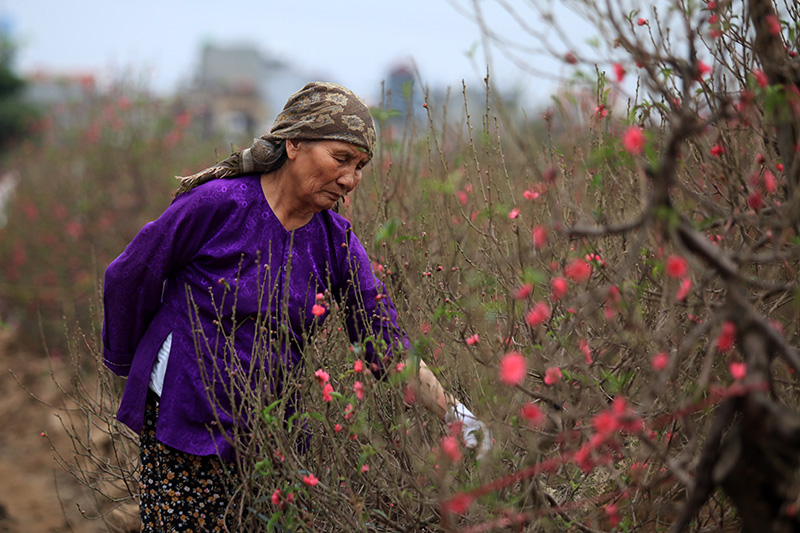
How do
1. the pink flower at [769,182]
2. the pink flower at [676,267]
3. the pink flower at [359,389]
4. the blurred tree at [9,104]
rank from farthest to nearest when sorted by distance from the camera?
the blurred tree at [9,104], the pink flower at [359,389], the pink flower at [769,182], the pink flower at [676,267]

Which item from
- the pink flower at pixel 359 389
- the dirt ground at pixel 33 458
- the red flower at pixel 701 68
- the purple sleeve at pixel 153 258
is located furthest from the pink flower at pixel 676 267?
the dirt ground at pixel 33 458

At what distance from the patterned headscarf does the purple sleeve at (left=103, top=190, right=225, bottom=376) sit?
118mm

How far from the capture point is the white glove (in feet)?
Answer: 6.01

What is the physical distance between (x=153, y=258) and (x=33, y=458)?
15.1 ft

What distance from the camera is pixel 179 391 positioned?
2.37 metres

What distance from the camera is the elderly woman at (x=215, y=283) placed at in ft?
7.73

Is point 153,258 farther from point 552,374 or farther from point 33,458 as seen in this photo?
point 33,458

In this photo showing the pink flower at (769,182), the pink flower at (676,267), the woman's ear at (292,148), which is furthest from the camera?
the woman's ear at (292,148)

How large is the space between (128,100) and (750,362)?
9618 millimetres

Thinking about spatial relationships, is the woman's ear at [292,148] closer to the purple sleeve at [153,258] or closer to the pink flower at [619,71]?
the purple sleeve at [153,258]

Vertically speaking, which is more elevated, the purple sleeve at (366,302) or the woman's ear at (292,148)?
the woman's ear at (292,148)

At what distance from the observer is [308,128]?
2.37 m

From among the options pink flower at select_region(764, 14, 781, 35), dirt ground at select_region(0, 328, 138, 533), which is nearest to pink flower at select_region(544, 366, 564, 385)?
pink flower at select_region(764, 14, 781, 35)

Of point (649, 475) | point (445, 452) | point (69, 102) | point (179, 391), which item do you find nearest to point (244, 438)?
point (179, 391)
